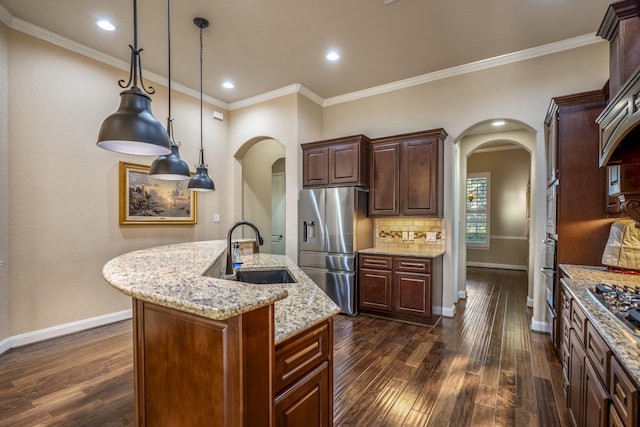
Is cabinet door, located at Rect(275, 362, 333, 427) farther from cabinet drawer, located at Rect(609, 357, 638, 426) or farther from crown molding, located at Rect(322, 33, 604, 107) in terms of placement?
crown molding, located at Rect(322, 33, 604, 107)

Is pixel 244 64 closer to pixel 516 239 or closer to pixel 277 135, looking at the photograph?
pixel 277 135

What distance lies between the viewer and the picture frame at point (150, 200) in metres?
3.78

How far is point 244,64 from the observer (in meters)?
3.83

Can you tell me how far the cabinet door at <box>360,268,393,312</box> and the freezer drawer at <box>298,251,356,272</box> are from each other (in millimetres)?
201

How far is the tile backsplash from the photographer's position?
415 cm

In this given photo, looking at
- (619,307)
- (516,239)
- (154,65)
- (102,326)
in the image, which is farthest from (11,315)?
(516,239)

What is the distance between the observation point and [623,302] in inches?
57.8

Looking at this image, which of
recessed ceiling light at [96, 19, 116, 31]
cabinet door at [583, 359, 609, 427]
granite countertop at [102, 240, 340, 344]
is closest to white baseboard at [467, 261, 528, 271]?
cabinet door at [583, 359, 609, 427]

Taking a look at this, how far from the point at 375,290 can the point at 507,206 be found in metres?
5.76

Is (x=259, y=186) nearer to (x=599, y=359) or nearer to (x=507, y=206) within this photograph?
(x=599, y=359)

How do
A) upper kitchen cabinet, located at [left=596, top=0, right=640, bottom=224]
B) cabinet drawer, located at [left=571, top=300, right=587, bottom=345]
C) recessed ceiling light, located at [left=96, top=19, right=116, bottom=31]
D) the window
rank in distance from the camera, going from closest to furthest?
upper kitchen cabinet, located at [left=596, top=0, right=640, bottom=224], cabinet drawer, located at [left=571, top=300, right=587, bottom=345], recessed ceiling light, located at [left=96, top=19, right=116, bottom=31], the window

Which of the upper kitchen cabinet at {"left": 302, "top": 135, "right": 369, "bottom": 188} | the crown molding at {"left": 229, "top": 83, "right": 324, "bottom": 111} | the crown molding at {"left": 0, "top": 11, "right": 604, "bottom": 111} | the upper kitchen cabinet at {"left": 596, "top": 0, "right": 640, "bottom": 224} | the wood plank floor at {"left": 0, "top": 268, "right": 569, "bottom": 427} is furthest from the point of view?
the crown molding at {"left": 229, "top": 83, "right": 324, "bottom": 111}

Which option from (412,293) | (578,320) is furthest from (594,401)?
(412,293)

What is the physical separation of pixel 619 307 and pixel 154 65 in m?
4.90
